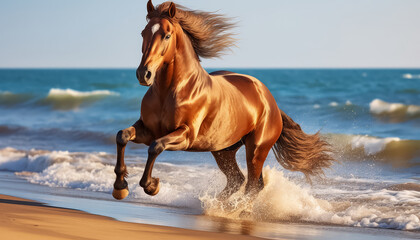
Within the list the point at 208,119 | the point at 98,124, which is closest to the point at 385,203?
the point at 208,119

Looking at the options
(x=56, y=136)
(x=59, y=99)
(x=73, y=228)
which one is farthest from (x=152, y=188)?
(x=59, y=99)

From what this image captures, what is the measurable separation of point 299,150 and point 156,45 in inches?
114

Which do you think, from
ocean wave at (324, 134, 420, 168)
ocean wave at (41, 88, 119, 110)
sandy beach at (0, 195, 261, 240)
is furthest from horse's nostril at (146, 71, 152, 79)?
ocean wave at (41, 88, 119, 110)

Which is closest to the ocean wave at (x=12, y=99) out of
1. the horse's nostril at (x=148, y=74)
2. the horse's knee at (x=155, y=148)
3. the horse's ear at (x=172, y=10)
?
the horse's ear at (x=172, y=10)

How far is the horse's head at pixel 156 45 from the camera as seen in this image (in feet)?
15.9

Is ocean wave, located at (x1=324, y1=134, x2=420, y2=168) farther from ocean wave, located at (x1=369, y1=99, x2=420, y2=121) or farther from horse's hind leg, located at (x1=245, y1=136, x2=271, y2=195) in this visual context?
horse's hind leg, located at (x1=245, y1=136, x2=271, y2=195)

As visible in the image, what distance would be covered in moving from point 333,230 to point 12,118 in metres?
18.4

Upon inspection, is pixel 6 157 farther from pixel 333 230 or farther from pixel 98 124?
pixel 98 124

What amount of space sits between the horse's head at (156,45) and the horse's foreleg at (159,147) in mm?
564

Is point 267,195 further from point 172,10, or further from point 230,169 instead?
point 172,10

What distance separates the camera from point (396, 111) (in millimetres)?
20906

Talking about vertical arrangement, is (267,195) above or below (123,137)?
below

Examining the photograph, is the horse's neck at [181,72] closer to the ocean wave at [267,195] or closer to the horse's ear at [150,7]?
the horse's ear at [150,7]

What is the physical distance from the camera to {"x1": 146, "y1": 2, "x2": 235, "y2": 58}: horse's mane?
557 cm
